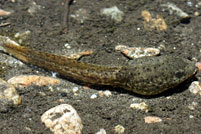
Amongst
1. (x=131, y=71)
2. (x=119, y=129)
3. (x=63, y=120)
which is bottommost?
(x=119, y=129)

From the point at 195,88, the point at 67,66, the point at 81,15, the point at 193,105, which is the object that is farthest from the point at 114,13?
the point at 193,105

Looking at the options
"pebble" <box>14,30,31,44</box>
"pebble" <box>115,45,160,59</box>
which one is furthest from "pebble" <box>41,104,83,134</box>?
"pebble" <box>14,30,31,44</box>

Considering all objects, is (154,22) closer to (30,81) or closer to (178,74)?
(178,74)

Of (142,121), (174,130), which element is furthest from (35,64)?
(174,130)

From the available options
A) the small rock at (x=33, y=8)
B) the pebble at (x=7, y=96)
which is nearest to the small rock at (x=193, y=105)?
the pebble at (x=7, y=96)

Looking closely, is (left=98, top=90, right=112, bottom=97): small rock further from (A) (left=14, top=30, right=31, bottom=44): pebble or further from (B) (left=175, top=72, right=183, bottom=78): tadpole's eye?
(A) (left=14, top=30, right=31, bottom=44): pebble

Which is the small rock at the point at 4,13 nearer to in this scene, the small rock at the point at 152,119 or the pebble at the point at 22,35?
the pebble at the point at 22,35
